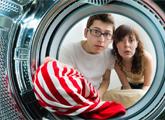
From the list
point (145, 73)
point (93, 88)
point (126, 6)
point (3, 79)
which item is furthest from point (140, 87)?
point (3, 79)

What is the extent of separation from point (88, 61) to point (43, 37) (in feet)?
0.52

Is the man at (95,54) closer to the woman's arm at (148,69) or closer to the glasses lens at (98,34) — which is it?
the glasses lens at (98,34)

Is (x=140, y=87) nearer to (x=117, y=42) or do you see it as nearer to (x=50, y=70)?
(x=117, y=42)

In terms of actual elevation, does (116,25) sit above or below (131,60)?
above

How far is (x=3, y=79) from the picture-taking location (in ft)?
3.65

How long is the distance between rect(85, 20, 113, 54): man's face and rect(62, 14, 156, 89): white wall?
0.02 metres

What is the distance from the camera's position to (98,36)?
1.09 metres

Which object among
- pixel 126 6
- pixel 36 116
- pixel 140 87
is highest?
pixel 126 6

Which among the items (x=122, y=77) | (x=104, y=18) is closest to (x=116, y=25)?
(x=104, y=18)

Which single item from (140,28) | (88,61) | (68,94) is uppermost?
(140,28)

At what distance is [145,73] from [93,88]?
0.55 ft

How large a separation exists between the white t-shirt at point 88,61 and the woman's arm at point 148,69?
10 centimetres

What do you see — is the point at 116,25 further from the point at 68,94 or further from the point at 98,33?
the point at 68,94

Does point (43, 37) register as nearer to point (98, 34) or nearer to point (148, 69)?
point (98, 34)
